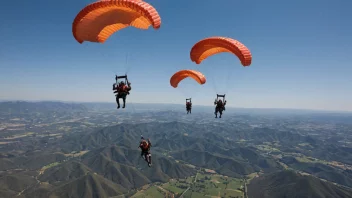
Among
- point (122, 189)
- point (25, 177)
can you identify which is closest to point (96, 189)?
point (122, 189)

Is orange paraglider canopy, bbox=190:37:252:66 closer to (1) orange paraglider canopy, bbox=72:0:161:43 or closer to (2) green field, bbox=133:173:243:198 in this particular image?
(1) orange paraglider canopy, bbox=72:0:161:43

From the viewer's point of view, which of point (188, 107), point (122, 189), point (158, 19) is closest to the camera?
point (158, 19)

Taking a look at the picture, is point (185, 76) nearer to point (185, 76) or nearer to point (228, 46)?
point (185, 76)

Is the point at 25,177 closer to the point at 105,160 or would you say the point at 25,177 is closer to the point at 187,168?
the point at 105,160

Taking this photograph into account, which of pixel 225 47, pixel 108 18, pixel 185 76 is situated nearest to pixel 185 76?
pixel 185 76

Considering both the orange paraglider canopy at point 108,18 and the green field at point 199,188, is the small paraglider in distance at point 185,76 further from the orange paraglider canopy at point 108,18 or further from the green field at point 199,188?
the green field at point 199,188

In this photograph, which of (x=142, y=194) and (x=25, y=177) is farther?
(x=25, y=177)

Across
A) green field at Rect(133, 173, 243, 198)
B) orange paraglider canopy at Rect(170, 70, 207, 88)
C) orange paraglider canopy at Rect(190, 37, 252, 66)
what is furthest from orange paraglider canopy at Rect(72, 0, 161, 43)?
green field at Rect(133, 173, 243, 198)
